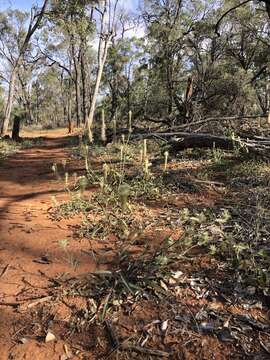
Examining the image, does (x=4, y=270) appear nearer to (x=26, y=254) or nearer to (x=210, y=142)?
(x=26, y=254)

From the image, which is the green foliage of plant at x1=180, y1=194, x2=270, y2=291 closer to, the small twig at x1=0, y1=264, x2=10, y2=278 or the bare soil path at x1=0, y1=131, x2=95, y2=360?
the bare soil path at x1=0, y1=131, x2=95, y2=360

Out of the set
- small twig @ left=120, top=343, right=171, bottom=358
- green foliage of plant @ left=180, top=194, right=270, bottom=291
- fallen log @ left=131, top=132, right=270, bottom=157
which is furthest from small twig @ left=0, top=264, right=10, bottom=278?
fallen log @ left=131, top=132, right=270, bottom=157

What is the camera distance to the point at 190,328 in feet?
7.97

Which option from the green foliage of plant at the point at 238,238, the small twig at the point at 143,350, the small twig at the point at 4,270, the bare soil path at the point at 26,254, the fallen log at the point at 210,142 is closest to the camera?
the small twig at the point at 143,350

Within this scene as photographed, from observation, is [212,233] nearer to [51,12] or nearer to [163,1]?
[51,12]

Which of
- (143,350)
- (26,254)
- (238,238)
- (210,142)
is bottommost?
(143,350)

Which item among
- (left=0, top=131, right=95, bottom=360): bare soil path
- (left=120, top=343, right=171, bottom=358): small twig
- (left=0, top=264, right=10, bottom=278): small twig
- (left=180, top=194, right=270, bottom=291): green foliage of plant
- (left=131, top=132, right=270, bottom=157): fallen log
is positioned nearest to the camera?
(left=120, top=343, right=171, bottom=358): small twig

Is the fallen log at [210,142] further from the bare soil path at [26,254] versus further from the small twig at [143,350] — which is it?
the small twig at [143,350]

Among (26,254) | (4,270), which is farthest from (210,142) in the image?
(4,270)

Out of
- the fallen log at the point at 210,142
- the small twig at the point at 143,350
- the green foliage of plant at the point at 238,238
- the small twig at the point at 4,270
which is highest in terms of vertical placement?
the fallen log at the point at 210,142

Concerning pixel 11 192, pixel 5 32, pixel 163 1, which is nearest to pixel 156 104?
pixel 163 1

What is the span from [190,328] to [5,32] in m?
35.6

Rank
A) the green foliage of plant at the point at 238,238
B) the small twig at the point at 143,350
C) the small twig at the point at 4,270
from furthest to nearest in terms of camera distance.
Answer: the small twig at the point at 4,270 → the green foliage of plant at the point at 238,238 → the small twig at the point at 143,350

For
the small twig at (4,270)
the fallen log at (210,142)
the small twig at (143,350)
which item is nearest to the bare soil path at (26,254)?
the small twig at (4,270)
